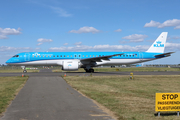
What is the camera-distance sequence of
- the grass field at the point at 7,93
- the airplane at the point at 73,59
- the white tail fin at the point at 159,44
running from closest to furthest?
the grass field at the point at 7,93 → the airplane at the point at 73,59 → the white tail fin at the point at 159,44

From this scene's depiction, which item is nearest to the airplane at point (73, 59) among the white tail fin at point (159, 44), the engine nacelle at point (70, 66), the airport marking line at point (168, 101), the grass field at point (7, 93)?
the engine nacelle at point (70, 66)

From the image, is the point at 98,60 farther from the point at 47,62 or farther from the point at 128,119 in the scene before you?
the point at 128,119

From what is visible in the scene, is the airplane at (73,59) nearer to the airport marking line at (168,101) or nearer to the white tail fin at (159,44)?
the white tail fin at (159,44)

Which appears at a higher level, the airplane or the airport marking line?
the airplane

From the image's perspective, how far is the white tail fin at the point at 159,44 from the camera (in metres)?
40.7

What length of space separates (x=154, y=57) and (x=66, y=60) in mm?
17608

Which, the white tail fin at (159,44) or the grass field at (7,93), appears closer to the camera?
the grass field at (7,93)

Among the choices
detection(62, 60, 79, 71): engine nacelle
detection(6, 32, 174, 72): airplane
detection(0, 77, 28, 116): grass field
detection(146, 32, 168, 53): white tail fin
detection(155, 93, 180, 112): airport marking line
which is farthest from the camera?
detection(146, 32, 168, 53): white tail fin

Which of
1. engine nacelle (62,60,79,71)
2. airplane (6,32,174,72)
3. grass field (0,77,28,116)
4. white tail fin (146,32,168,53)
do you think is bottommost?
grass field (0,77,28,116)

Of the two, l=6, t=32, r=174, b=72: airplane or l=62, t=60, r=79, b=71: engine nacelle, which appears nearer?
l=62, t=60, r=79, b=71: engine nacelle

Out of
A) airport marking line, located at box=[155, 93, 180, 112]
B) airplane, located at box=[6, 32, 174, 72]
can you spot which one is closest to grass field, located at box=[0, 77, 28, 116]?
airport marking line, located at box=[155, 93, 180, 112]

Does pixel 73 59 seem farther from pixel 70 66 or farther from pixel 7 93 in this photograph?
pixel 7 93

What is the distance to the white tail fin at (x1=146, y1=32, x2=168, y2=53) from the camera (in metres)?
40.7

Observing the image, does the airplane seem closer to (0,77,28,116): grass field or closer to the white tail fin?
the white tail fin
